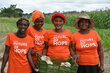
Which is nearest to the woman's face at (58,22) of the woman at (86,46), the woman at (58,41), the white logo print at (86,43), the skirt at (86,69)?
the woman at (58,41)

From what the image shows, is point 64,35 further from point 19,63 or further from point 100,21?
point 100,21

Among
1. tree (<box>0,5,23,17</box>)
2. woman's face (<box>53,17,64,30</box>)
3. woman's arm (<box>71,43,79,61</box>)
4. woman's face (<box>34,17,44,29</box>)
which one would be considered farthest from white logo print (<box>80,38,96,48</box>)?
tree (<box>0,5,23,17</box>)

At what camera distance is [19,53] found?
20.1 ft

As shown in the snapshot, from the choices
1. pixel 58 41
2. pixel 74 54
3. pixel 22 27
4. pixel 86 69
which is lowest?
pixel 86 69

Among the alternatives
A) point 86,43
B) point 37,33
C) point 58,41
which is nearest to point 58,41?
point 58,41

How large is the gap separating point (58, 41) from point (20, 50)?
613 millimetres

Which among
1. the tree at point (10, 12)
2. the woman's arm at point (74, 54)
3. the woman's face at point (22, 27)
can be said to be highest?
the woman's face at point (22, 27)

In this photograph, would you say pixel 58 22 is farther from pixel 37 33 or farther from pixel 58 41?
pixel 37 33

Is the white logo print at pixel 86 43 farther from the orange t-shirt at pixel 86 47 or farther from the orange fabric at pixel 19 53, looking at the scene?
the orange fabric at pixel 19 53

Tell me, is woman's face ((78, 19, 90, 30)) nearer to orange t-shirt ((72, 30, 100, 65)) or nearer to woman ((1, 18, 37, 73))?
orange t-shirt ((72, 30, 100, 65))

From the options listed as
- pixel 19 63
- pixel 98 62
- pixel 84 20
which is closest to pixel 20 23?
pixel 19 63

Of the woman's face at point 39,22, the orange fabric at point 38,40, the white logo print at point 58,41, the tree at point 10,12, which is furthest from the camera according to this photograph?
the tree at point 10,12

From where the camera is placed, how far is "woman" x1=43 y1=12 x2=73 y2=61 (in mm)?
6105

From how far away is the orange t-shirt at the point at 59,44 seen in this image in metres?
6.11
